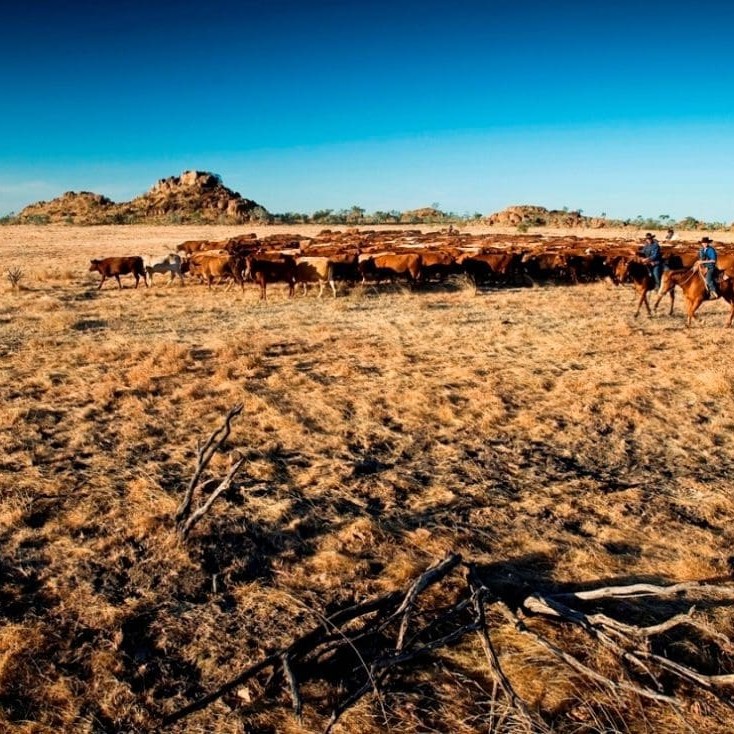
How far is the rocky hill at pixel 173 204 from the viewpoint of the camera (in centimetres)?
8000

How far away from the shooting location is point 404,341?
11148 millimetres

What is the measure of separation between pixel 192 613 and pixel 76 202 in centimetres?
10814

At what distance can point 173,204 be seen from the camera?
87.9 m

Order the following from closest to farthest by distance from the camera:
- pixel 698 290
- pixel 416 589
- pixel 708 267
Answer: pixel 416 589
pixel 708 267
pixel 698 290

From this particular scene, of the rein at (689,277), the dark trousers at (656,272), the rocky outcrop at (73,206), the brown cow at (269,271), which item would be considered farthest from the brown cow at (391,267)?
the rocky outcrop at (73,206)

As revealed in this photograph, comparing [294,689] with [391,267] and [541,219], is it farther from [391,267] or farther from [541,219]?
[541,219]

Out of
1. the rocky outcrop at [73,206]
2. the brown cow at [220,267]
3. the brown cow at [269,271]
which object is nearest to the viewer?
the brown cow at [269,271]

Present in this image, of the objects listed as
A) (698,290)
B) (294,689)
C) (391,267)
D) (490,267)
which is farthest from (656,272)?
(294,689)

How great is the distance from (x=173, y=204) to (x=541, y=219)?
5238 centimetres

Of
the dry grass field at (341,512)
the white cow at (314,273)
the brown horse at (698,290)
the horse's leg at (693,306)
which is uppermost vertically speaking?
the white cow at (314,273)

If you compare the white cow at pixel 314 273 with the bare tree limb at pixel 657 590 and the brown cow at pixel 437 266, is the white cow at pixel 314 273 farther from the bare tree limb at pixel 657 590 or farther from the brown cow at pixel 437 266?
the bare tree limb at pixel 657 590

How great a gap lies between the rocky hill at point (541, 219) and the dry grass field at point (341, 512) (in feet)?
204

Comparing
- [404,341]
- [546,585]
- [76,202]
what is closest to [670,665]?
[546,585]

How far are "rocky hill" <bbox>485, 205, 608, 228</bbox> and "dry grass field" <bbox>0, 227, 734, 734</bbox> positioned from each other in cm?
6204
